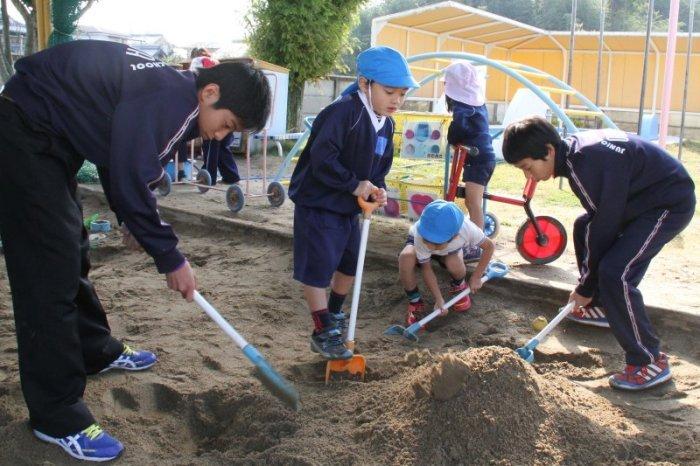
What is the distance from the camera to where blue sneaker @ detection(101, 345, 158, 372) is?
3.00 metres

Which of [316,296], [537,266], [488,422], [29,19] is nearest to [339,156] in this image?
[316,296]

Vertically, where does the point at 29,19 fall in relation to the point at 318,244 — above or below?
above

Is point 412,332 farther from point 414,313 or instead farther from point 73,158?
point 73,158

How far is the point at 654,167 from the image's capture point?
302 cm

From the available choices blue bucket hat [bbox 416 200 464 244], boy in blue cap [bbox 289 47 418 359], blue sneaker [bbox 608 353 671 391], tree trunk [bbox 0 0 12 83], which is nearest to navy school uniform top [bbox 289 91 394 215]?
boy in blue cap [bbox 289 47 418 359]

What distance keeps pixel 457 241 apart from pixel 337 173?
3.43ft

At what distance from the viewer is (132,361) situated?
9.92 feet

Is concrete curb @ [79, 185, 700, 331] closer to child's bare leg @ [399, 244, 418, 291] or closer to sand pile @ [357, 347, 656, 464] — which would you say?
child's bare leg @ [399, 244, 418, 291]

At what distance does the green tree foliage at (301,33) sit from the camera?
11930 millimetres

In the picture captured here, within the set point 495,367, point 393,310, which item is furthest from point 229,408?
point 393,310

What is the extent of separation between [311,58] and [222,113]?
10.5 m

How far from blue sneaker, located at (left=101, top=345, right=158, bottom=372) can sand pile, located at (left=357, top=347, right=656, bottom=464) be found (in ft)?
3.64

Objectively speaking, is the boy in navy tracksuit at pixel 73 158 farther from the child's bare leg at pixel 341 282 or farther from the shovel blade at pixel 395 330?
the shovel blade at pixel 395 330

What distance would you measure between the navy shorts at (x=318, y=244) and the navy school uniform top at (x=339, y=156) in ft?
0.15
